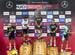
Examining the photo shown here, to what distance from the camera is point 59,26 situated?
1683mm

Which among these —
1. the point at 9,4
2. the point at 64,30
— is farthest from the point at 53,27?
the point at 9,4

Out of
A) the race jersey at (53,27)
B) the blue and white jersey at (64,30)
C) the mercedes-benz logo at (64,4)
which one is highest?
the mercedes-benz logo at (64,4)

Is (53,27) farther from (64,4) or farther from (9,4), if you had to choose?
(9,4)

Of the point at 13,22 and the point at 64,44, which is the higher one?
the point at 13,22

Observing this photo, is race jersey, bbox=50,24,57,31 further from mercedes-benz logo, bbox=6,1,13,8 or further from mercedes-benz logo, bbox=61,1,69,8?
mercedes-benz logo, bbox=6,1,13,8

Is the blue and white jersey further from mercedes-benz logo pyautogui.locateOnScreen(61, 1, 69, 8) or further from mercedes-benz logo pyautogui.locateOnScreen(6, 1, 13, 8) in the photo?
mercedes-benz logo pyautogui.locateOnScreen(6, 1, 13, 8)

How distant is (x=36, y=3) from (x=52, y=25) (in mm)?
167

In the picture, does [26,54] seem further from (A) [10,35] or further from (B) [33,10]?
(B) [33,10]

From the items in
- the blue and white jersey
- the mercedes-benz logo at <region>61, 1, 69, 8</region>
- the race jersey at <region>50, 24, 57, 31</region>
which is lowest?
the blue and white jersey

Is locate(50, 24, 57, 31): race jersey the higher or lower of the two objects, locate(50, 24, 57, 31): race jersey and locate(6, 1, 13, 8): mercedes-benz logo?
the lower

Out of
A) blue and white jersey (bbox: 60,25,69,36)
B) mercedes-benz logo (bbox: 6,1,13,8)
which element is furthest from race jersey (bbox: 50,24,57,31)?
mercedes-benz logo (bbox: 6,1,13,8)

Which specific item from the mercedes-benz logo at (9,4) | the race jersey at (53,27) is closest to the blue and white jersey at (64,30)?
the race jersey at (53,27)

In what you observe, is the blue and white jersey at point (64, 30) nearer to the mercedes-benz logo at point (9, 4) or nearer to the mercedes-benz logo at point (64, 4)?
the mercedes-benz logo at point (64, 4)

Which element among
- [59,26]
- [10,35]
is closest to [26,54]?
[10,35]
